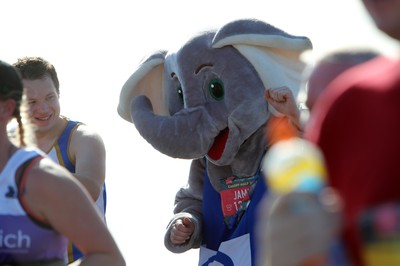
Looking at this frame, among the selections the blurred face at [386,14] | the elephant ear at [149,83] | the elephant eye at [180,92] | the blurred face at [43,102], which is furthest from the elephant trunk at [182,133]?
the blurred face at [386,14]

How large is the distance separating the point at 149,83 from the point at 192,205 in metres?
0.70

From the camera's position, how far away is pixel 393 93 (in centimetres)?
161

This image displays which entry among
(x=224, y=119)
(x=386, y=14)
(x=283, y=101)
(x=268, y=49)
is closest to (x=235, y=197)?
(x=224, y=119)

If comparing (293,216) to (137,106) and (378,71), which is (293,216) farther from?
(137,106)

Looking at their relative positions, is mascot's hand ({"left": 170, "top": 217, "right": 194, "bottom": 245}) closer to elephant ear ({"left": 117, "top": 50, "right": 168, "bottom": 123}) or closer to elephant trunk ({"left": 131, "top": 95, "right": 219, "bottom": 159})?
elephant trunk ({"left": 131, "top": 95, "right": 219, "bottom": 159})

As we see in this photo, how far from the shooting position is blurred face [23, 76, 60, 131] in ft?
17.1

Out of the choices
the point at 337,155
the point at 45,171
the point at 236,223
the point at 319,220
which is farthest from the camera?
the point at 236,223

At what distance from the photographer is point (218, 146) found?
523cm

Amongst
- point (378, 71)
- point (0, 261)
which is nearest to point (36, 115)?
point (0, 261)

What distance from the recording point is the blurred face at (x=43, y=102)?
5.20 m

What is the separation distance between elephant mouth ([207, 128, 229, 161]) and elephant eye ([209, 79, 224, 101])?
0.17 meters

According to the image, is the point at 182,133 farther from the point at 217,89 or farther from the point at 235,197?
the point at 235,197

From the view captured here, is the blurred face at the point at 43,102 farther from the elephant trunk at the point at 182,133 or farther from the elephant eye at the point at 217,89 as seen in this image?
the elephant eye at the point at 217,89

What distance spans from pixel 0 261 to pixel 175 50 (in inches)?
98.1
